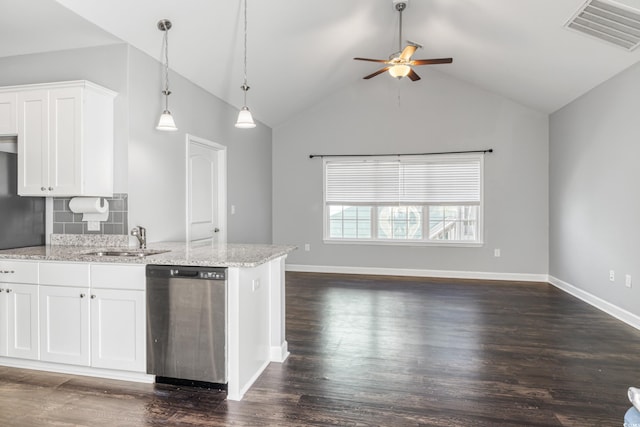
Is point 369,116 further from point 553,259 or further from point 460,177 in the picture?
point 553,259

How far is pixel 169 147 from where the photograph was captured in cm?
382

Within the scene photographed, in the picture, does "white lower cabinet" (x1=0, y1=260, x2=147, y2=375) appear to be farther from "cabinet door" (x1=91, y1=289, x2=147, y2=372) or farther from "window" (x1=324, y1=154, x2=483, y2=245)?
"window" (x1=324, y1=154, x2=483, y2=245)

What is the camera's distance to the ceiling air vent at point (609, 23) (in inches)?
119

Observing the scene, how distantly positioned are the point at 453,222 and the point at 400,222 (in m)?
0.87

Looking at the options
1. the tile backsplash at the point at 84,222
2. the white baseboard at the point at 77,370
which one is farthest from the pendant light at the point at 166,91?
the white baseboard at the point at 77,370

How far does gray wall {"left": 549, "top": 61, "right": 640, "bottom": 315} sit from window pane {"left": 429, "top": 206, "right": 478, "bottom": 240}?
117 centimetres

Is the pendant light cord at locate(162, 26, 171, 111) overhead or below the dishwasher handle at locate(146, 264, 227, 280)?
overhead

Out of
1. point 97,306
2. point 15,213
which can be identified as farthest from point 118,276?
point 15,213

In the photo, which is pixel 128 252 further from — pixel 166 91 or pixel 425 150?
pixel 425 150

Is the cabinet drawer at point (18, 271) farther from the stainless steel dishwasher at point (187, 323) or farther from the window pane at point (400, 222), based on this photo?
the window pane at point (400, 222)

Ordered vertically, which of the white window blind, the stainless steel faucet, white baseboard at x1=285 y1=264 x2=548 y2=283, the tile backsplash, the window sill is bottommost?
white baseboard at x1=285 y1=264 x2=548 y2=283

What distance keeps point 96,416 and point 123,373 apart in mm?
446

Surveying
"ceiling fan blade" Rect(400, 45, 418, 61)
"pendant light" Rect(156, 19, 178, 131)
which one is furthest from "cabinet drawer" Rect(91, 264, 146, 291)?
"ceiling fan blade" Rect(400, 45, 418, 61)

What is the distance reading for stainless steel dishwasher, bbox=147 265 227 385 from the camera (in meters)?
2.36
